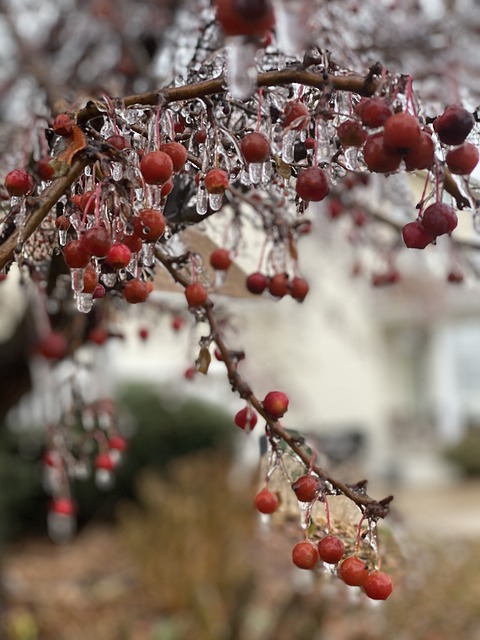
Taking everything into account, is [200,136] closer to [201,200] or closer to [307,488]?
[201,200]

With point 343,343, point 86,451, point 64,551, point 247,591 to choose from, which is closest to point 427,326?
point 343,343

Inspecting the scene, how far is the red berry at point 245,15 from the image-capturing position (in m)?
Answer: 0.62

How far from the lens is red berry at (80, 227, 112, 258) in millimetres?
1002

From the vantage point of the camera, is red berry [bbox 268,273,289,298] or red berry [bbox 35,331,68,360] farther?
red berry [bbox 35,331,68,360]

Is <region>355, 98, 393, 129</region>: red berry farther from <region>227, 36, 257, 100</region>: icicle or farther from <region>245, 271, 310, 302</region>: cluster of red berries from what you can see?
<region>245, 271, 310, 302</region>: cluster of red berries

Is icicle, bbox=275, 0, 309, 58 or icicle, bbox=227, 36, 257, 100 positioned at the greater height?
icicle, bbox=275, 0, 309, 58

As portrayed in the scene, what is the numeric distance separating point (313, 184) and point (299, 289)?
558 millimetres

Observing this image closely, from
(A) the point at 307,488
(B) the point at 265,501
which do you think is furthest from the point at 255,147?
(B) the point at 265,501

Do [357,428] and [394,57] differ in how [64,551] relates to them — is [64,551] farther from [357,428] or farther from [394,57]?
[357,428]

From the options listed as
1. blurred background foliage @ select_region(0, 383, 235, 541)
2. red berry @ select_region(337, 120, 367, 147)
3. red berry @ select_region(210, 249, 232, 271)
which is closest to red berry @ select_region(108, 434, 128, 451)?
red berry @ select_region(210, 249, 232, 271)

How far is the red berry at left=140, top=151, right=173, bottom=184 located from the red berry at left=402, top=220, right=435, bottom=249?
35 cm

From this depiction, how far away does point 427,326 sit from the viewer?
548 inches

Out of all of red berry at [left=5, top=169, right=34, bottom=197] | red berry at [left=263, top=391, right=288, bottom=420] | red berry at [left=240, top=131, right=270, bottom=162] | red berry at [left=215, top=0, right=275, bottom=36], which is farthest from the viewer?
red berry at [left=263, top=391, right=288, bottom=420]

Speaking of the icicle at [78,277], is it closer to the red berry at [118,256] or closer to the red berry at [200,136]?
the red berry at [118,256]
